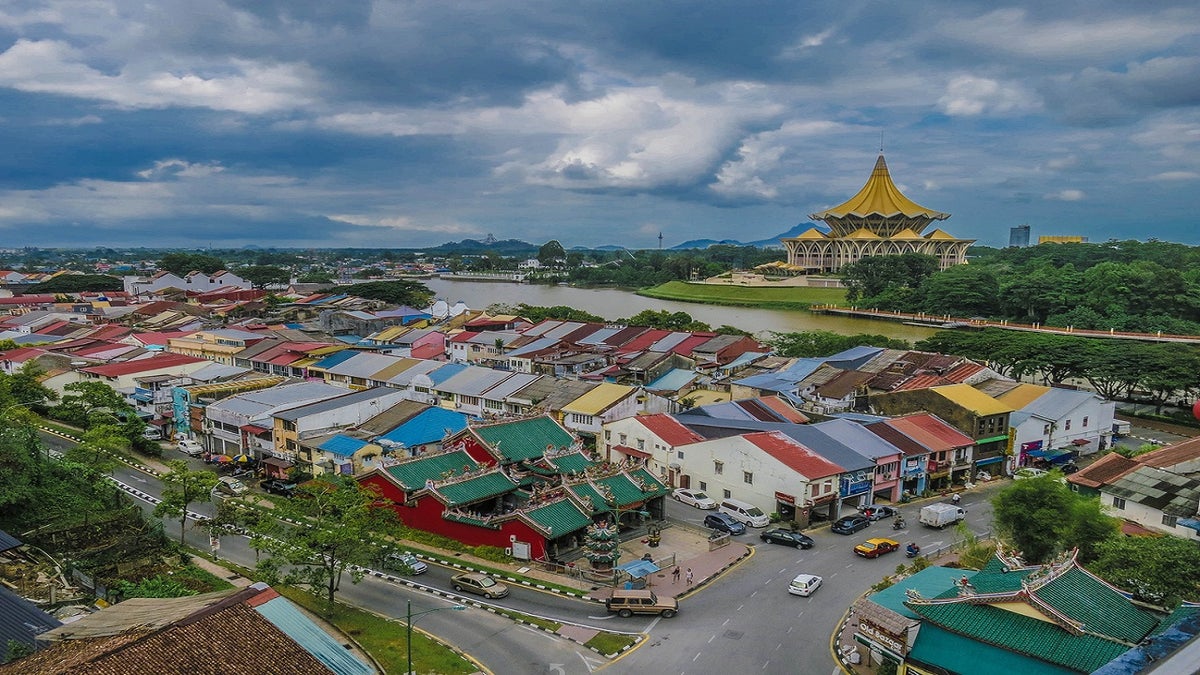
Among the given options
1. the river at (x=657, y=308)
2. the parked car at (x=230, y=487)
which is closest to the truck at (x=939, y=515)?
the parked car at (x=230, y=487)

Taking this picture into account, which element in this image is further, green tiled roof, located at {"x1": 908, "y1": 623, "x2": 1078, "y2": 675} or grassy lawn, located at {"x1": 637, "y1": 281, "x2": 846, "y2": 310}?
grassy lawn, located at {"x1": 637, "y1": 281, "x2": 846, "y2": 310}

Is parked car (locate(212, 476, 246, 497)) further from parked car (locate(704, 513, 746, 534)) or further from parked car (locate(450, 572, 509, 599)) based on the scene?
parked car (locate(704, 513, 746, 534))

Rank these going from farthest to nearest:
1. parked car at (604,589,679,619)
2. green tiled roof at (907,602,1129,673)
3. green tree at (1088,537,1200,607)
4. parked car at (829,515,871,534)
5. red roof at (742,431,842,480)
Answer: red roof at (742,431,842,480), parked car at (829,515,871,534), parked car at (604,589,679,619), green tree at (1088,537,1200,607), green tiled roof at (907,602,1129,673)

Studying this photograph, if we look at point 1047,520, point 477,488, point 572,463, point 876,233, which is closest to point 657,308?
point 876,233

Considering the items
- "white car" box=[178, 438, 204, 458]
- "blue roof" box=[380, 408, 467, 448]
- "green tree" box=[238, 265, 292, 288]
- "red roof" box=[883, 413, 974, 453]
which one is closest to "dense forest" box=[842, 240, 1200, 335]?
"red roof" box=[883, 413, 974, 453]

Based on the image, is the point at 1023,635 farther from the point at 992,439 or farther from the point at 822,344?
the point at 822,344

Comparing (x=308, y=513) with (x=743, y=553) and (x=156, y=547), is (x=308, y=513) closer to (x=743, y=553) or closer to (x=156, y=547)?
(x=156, y=547)

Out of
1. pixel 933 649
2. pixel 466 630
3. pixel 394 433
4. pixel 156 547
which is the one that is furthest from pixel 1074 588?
pixel 394 433
